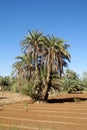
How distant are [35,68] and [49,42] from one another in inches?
169

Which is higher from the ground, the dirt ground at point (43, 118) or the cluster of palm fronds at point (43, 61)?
the cluster of palm fronds at point (43, 61)

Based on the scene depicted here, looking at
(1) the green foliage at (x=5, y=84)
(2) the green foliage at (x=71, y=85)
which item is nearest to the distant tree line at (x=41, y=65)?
(2) the green foliage at (x=71, y=85)

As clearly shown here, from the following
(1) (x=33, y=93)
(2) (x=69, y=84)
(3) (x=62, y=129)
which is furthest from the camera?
(2) (x=69, y=84)

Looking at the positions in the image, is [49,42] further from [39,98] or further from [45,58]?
[39,98]

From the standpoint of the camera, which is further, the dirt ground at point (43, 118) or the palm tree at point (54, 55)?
the palm tree at point (54, 55)

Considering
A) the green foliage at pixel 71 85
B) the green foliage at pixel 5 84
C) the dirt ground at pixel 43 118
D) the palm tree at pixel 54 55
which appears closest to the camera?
the dirt ground at pixel 43 118

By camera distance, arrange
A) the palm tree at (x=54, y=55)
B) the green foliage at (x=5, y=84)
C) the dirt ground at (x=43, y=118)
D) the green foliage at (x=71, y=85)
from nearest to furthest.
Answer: the dirt ground at (x=43, y=118)
the palm tree at (x=54, y=55)
the green foliage at (x=71, y=85)
the green foliage at (x=5, y=84)

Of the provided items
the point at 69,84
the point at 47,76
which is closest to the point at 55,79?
the point at 47,76

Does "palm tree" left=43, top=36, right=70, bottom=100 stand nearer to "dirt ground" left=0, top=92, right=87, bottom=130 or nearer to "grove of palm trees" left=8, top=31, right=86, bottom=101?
"grove of palm trees" left=8, top=31, right=86, bottom=101

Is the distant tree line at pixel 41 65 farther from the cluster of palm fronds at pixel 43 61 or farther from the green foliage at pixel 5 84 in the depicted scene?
the green foliage at pixel 5 84

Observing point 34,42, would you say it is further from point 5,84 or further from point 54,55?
point 5,84

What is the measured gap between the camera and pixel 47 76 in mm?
37031

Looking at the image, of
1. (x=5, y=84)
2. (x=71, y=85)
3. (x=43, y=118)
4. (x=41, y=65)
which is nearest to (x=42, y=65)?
(x=41, y=65)

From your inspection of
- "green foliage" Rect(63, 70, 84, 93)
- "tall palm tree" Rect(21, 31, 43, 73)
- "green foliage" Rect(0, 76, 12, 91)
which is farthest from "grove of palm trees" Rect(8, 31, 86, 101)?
"green foliage" Rect(0, 76, 12, 91)
